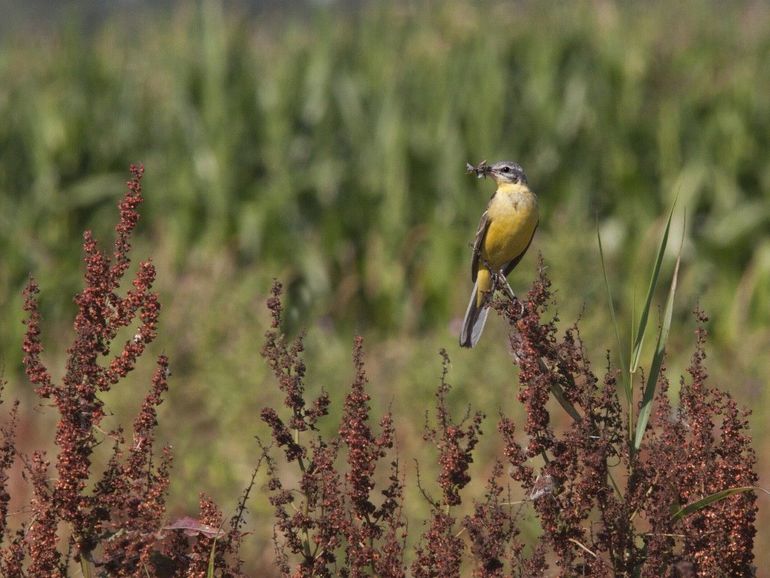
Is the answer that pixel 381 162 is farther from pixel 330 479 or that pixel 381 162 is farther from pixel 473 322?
pixel 330 479

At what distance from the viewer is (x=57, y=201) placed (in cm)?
1155

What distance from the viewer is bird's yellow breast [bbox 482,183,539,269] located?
461 centimetres

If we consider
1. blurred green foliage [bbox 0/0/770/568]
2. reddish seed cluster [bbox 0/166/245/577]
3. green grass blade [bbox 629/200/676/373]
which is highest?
blurred green foliage [bbox 0/0/770/568]

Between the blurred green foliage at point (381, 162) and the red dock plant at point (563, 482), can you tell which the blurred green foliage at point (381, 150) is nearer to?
the blurred green foliage at point (381, 162)

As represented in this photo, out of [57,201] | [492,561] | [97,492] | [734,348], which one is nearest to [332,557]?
[492,561]

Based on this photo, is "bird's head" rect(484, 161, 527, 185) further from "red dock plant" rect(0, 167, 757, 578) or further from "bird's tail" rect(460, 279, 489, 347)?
"red dock plant" rect(0, 167, 757, 578)

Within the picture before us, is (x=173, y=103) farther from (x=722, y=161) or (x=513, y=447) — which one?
(x=513, y=447)

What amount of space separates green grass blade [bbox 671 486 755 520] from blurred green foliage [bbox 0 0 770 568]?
20.7ft

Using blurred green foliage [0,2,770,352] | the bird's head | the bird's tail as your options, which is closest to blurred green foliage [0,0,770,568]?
blurred green foliage [0,2,770,352]

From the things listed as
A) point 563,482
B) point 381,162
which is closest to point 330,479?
point 563,482

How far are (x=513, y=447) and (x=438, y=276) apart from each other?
7774mm

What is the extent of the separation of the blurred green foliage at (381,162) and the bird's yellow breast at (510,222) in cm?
429

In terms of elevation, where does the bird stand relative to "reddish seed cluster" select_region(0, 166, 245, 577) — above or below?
above

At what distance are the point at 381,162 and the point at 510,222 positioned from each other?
7.13 m
